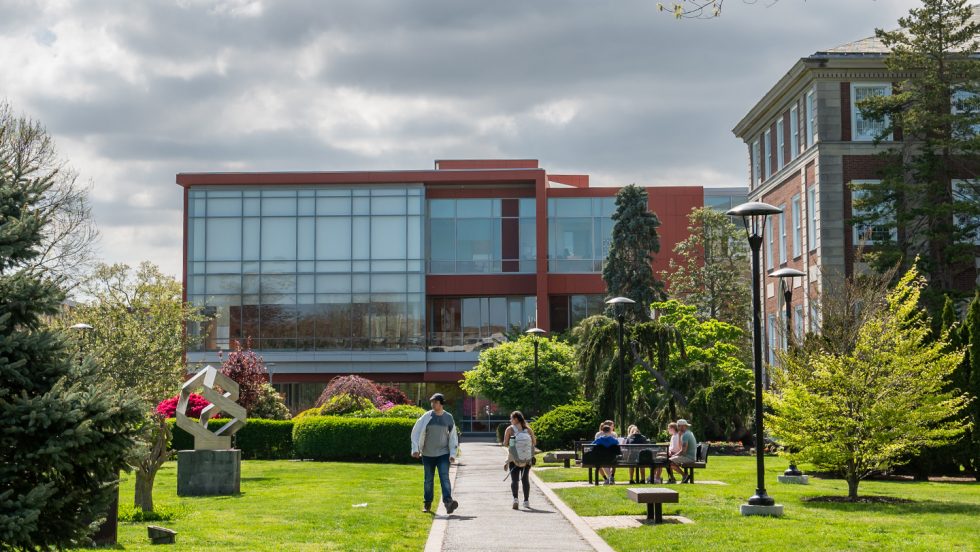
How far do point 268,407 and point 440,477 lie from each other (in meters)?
24.9

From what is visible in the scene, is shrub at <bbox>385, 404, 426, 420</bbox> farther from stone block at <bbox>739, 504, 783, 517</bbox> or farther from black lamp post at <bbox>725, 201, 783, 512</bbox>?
stone block at <bbox>739, 504, 783, 517</bbox>

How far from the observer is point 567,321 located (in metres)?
64.2

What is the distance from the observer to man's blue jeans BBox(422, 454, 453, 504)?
1625 cm

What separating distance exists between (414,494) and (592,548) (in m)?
8.45

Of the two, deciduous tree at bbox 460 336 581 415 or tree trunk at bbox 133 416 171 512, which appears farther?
deciduous tree at bbox 460 336 581 415

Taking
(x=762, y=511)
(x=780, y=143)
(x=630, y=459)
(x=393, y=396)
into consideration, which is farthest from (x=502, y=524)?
(x=393, y=396)

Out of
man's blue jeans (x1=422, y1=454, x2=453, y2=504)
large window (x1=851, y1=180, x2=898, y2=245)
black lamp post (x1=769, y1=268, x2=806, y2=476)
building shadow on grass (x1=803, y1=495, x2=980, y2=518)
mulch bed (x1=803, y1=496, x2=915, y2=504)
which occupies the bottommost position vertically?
mulch bed (x1=803, y1=496, x2=915, y2=504)

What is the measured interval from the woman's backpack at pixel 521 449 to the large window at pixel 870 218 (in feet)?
71.6

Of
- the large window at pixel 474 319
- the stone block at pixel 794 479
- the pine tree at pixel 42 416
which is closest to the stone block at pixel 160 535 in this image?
the pine tree at pixel 42 416

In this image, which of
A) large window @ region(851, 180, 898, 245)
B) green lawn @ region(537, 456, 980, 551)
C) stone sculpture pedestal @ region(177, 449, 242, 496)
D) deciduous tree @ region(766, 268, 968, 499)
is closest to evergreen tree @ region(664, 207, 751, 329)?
large window @ region(851, 180, 898, 245)

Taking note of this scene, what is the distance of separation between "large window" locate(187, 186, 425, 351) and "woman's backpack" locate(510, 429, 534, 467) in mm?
44906

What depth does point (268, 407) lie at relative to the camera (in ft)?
132

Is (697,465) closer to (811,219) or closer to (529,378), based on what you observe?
(811,219)

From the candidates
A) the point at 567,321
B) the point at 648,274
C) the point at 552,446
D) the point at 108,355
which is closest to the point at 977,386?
the point at 552,446
